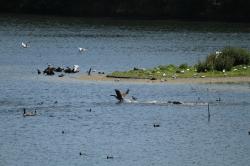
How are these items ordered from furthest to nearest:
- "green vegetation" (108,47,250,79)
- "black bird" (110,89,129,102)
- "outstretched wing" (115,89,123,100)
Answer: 1. "green vegetation" (108,47,250,79)
2. "black bird" (110,89,129,102)
3. "outstretched wing" (115,89,123,100)

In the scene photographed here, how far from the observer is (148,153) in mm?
37000

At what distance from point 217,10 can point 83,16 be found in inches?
780

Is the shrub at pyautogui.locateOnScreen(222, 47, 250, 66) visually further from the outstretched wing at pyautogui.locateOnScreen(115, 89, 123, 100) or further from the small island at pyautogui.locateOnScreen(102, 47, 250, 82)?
the outstretched wing at pyautogui.locateOnScreen(115, 89, 123, 100)

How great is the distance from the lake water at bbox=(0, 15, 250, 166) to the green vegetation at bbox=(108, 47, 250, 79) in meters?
2.89

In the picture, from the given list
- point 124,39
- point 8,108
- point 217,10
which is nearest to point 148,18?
point 217,10

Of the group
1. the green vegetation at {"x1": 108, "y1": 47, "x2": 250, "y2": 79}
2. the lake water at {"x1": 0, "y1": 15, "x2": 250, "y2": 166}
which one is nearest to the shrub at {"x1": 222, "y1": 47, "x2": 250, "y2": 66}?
the green vegetation at {"x1": 108, "y1": 47, "x2": 250, "y2": 79}

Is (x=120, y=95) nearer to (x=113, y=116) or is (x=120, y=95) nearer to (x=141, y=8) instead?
(x=113, y=116)

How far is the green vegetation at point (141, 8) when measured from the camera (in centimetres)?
13512

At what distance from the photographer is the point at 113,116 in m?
46.0

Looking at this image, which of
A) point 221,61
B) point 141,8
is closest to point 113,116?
point 221,61

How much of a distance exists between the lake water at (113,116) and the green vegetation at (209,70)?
289 centimetres

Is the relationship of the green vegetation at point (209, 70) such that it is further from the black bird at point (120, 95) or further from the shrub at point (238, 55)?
the black bird at point (120, 95)

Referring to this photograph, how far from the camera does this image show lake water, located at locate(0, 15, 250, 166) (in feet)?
120

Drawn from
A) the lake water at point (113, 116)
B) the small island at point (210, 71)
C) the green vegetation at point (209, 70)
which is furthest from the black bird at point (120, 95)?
the green vegetation at point (209, 70)
